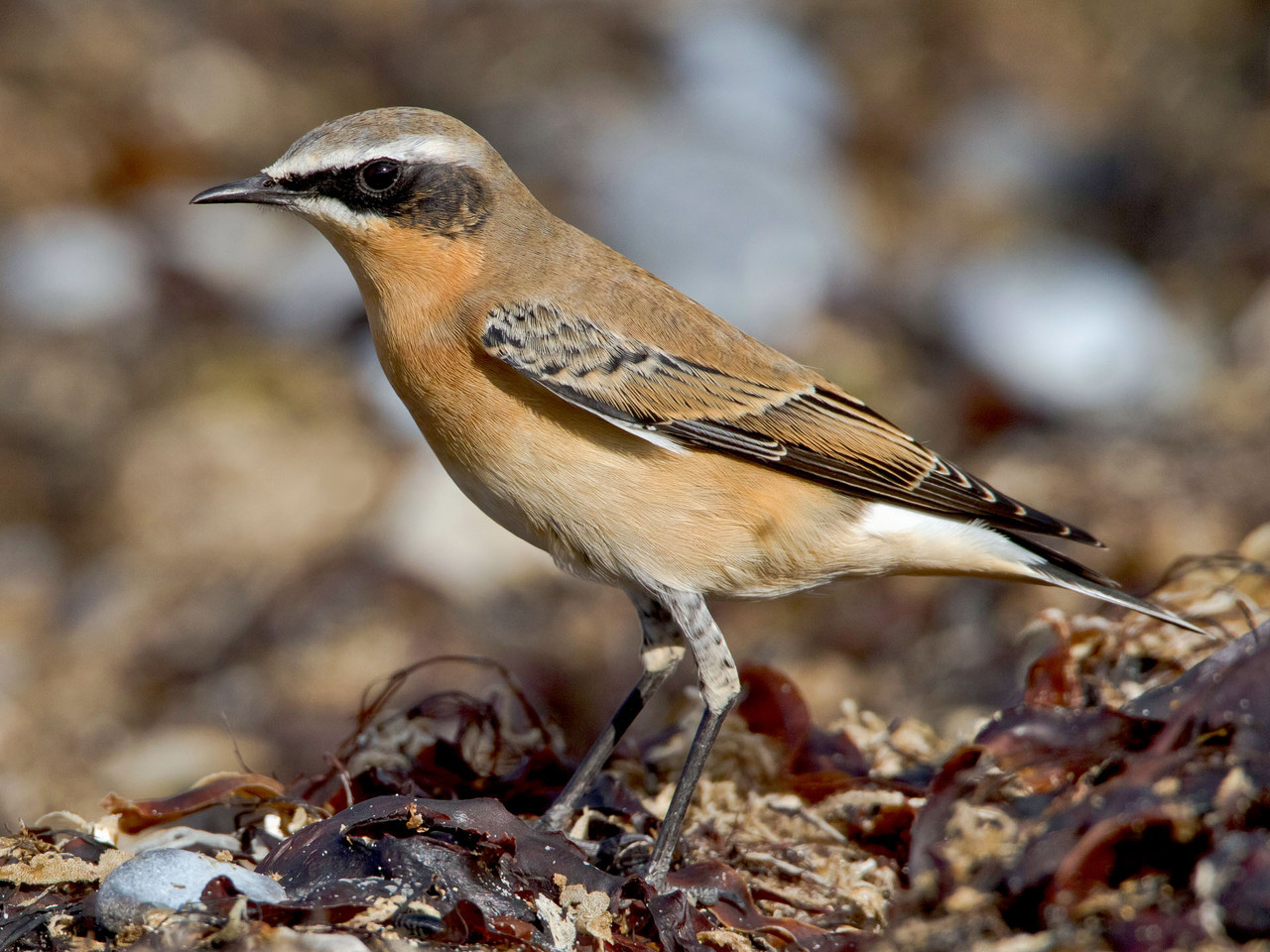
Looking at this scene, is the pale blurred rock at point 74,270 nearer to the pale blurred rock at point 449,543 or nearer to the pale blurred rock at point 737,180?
the pale blurred rock at point 449,543

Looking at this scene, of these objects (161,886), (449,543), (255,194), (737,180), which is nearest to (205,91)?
(737,180)

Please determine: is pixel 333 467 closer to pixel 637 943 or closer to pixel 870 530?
pixel 870 530

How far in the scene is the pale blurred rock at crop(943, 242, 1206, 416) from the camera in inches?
427

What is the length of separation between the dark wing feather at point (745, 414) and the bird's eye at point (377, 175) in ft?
2.42

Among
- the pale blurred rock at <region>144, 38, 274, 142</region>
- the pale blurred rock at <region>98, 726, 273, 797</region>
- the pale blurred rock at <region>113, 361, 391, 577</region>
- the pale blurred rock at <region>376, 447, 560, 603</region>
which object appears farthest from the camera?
the pale blurred rock at <region>144, 38, 274, 142</region>

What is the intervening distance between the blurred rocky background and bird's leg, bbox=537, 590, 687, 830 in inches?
74.4

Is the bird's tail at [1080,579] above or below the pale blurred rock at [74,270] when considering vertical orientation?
below

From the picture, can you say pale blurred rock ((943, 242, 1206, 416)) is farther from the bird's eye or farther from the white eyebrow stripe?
the bird's eye

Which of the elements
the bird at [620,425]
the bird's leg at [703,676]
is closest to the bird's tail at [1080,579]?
the bird at [620,425]

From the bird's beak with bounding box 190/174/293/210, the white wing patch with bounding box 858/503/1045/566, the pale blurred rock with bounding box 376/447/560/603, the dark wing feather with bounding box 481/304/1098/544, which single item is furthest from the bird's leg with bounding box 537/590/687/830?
the pale blurred rock with bounding box 376/447/560/603

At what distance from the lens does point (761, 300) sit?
11766 millimetres

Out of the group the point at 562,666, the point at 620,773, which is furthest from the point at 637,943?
the point at 562,666

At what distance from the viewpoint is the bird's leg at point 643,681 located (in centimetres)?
487

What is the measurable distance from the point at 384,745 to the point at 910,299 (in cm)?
864
